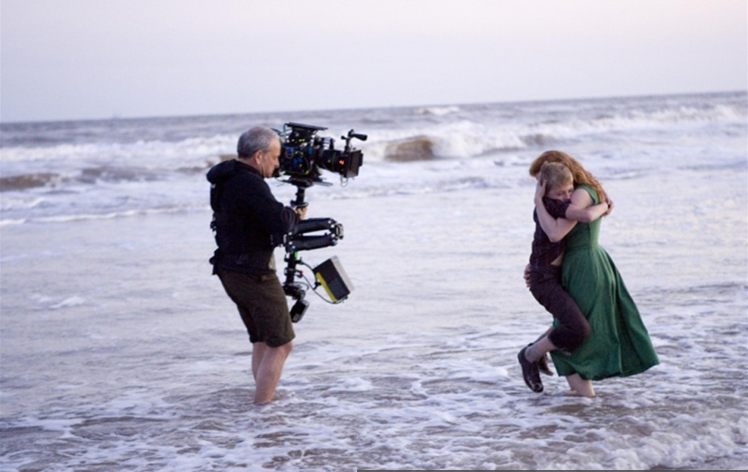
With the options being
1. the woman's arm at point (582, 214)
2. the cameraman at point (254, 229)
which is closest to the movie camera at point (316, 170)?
the cameraman at point (254, 229)

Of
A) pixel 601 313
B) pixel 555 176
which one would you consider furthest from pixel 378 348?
pixel 555 176

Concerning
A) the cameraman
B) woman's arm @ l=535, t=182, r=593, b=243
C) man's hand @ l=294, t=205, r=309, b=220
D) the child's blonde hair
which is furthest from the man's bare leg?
the child's blonde hair

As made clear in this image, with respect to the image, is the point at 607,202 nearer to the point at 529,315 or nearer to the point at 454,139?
the point at 529,315

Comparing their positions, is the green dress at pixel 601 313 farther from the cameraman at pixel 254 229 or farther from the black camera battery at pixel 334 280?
the cameraman at pixel 254 229

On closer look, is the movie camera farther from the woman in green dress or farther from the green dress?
the green dress

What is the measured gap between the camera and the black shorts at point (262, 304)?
4828mm

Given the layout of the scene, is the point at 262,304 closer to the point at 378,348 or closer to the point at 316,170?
the point at 316,170

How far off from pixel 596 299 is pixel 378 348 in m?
2.05

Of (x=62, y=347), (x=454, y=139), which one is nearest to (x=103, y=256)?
(x=62, y=347)

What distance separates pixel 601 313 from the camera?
4594 millimetres

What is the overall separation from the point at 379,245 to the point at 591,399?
5521 millimetres

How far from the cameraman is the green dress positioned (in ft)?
4.84

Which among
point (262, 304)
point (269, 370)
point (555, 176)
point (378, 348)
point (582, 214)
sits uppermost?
point (555, 176)

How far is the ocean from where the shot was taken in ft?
14.3
